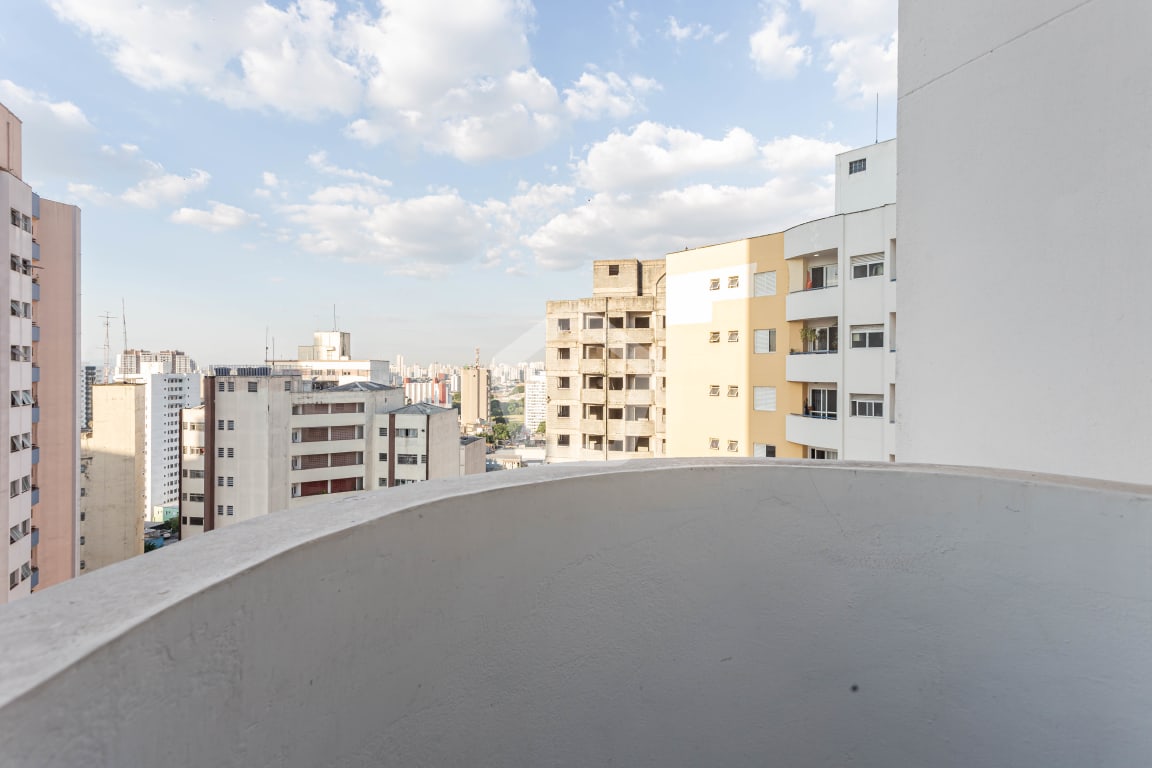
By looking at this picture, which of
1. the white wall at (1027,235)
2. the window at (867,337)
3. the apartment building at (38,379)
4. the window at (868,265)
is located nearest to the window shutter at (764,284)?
the window at (868,265)

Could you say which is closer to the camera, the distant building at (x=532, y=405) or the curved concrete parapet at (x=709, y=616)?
the curved concrete parapet at (x=709, y=616)

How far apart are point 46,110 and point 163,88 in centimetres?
298

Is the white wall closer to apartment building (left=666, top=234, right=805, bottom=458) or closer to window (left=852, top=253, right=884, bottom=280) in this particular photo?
window (left=852, top=253, right=884, bottom=280)

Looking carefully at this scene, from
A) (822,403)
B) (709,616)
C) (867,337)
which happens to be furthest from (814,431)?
(709,616)

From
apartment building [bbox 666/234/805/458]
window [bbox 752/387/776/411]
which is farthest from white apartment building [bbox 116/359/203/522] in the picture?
window [bbox 752/387/776/411]

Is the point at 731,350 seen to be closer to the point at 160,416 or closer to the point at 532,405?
the point at 160,416

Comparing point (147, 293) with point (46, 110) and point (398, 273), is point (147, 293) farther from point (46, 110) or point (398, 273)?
point (398, 273)

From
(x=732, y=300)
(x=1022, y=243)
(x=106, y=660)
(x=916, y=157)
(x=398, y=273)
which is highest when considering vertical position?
(x=398, y=273)

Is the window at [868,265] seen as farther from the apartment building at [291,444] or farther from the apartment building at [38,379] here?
the apartment building at [38,379]

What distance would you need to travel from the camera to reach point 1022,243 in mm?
2545

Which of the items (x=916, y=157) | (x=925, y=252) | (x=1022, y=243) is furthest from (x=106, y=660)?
(x=916, y=157)

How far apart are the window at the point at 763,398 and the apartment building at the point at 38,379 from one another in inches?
705

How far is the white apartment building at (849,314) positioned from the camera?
1073 cm

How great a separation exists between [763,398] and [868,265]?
161 inches
